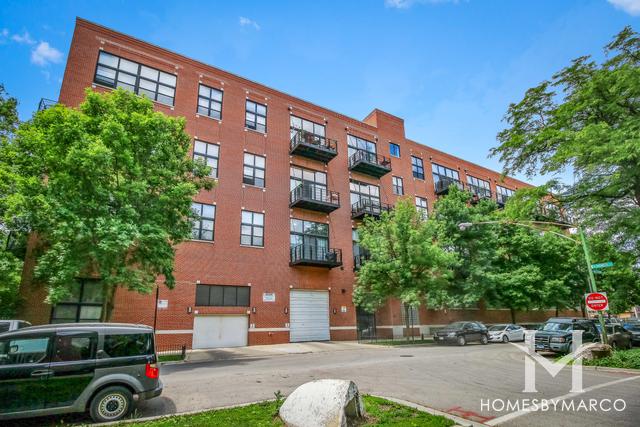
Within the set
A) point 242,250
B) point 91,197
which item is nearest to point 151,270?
point 91,197

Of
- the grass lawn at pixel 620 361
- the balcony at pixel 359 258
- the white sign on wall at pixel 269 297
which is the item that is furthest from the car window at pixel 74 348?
the balcony at pixel 359 258

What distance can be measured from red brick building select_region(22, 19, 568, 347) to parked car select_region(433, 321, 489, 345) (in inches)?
206

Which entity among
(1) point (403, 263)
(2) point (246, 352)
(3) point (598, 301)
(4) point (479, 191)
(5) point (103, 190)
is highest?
(4) point (479, 191)

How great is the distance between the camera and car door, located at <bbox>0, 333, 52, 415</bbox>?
19.4 feet

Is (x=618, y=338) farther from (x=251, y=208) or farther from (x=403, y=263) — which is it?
(x=251, y=208)

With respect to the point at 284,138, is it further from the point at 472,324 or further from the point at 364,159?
the point at 472,324

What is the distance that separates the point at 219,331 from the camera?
2128 centimetres

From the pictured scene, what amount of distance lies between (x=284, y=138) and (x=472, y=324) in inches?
757

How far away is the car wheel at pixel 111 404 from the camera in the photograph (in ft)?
21.1

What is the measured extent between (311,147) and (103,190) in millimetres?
15921

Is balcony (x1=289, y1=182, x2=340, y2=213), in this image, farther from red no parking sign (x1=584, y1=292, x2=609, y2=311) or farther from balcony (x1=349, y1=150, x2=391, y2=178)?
red no parking sign (x1=584, y1=292, x2=609, y2=311)

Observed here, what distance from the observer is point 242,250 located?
2314cm

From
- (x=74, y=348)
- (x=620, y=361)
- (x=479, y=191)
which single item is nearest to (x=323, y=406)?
(x=74, y=348)

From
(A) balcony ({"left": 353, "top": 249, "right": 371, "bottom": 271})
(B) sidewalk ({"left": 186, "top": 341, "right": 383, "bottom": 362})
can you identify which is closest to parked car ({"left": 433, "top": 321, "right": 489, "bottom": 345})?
(B) sidewalk ({"left": 186, "top": 341, "right": 383, "bottom": 362})
